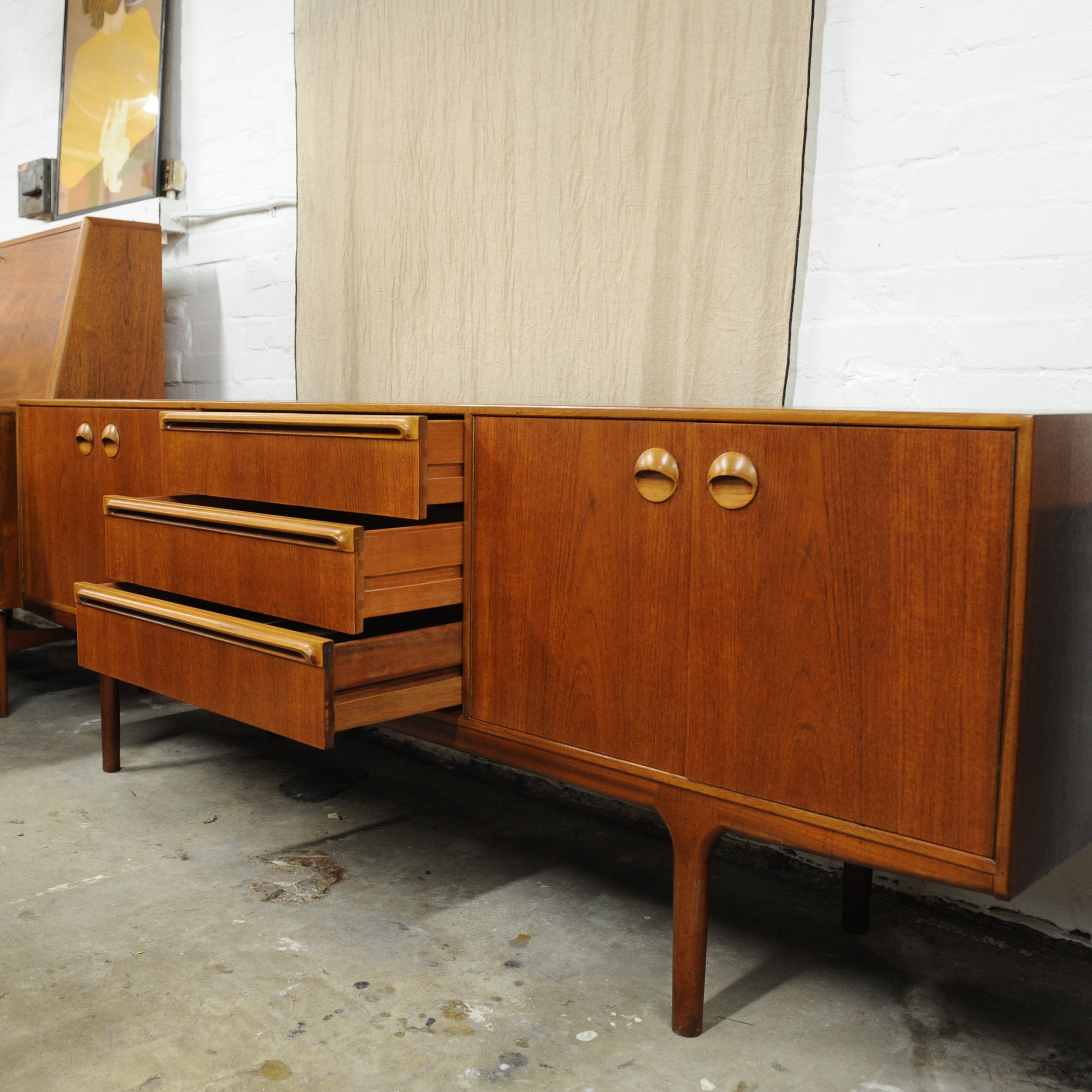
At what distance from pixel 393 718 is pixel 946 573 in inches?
32.7

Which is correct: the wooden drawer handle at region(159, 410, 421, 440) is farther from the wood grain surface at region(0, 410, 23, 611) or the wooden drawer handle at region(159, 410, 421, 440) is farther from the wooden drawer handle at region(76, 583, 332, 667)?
the wood grain surface at region(0, 410, 23, 611)

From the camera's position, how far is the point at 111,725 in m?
2.35

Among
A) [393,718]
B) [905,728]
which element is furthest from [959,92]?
[393,718]

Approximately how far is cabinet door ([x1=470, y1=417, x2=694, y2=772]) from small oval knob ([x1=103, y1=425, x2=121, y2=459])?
1163 millimetres

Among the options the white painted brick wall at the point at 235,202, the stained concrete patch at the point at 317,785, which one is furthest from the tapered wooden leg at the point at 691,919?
the white painted brick wall at the point at 235,202

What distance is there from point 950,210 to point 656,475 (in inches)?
28.4

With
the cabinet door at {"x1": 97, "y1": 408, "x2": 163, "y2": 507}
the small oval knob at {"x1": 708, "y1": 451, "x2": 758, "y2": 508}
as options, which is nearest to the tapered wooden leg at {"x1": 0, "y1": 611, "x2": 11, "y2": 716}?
the cabinet door at {"x1": 97, "y1": 408, "x2": 163, "y2": 507}

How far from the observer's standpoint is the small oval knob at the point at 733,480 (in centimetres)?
129

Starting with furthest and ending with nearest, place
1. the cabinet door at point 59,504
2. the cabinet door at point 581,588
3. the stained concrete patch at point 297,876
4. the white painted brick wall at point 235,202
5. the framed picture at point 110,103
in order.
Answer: the framed picture at point 110,103, the white painted brick wall at point 235,202, the cabinet door at point 59,504, the stained concrete patch at point 297,876, the cabinet door at point 581,588

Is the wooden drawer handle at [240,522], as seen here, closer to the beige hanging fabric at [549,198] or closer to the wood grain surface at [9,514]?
the beige hanging fabric at [549,198]

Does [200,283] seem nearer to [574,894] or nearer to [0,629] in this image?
[0,629]

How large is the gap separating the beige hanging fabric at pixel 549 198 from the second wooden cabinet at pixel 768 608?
527mm

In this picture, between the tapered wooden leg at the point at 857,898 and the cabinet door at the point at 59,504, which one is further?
the cabinet door at the point at 59,504

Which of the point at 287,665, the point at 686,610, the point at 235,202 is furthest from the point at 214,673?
the point at 235,202
